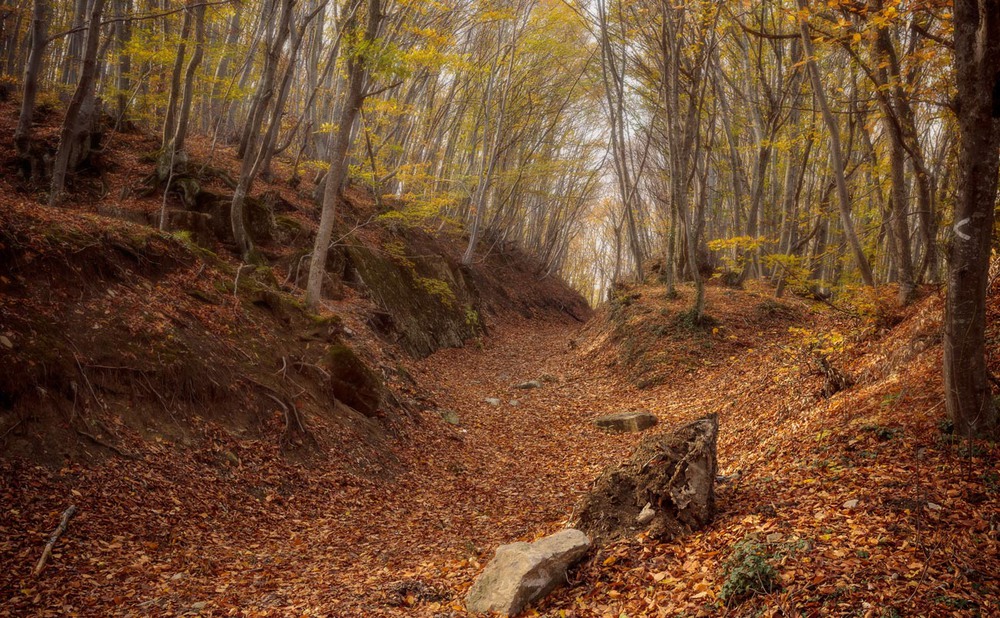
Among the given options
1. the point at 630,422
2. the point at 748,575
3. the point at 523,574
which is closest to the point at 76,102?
the point at 523,574

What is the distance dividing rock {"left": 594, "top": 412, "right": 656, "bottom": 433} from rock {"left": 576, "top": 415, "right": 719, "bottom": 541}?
4.02 m

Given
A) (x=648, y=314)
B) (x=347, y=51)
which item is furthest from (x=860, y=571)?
(x=648, y=314)

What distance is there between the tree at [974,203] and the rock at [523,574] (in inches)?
129

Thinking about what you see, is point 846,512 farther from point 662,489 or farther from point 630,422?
point 630,422

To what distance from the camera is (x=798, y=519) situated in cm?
418

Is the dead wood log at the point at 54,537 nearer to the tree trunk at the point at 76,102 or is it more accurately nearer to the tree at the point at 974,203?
the tree trunk at the point at 76,102

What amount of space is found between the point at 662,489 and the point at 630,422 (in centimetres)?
462

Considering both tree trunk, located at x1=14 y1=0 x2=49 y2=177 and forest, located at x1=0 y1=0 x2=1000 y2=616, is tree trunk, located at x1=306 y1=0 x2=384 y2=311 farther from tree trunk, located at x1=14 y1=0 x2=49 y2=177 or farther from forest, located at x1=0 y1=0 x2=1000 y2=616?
tree trunk, located at x1=14 y1=0 x2=49 y2=177

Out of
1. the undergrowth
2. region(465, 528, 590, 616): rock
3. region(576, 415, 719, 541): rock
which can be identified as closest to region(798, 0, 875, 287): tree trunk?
region(576, 415, 719, 541): rock

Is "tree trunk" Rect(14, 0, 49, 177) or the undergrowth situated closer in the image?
the undergrowth

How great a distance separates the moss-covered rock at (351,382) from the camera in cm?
849

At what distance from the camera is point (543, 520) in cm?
604

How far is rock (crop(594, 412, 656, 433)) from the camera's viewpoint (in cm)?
927

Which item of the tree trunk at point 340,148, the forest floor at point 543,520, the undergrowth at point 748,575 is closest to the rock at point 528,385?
the forest floor at point 543,520
